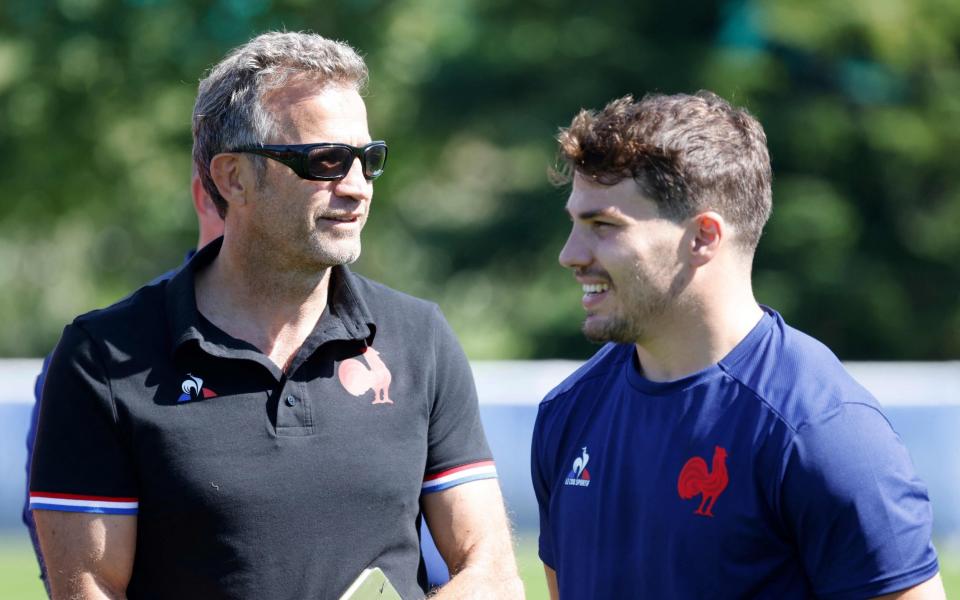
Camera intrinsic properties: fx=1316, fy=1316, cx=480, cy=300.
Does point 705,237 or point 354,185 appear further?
point 354,185

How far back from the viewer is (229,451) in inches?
124

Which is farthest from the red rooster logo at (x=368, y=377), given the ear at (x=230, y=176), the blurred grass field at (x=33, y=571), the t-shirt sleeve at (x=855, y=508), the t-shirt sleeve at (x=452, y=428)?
the blurred grass field at (x=33, y=571)

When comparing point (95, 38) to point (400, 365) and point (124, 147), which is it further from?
point (400, 365)

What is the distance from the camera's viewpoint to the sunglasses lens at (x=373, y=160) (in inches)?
135

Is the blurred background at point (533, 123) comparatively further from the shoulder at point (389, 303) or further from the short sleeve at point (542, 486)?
the short sleeve at point (542, 486)

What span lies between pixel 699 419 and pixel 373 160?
3.83 ft

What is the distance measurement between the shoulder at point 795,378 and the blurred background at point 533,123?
48.7ft

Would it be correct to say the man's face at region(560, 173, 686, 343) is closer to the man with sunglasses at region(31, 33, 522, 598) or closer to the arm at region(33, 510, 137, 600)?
the man with sunglasses at region(31, 33, 522, 598)

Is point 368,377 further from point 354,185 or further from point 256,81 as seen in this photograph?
point 256,81

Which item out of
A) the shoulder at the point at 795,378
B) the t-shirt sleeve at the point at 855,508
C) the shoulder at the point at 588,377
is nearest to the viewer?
the t-shirt sleeve at the point at 855,508

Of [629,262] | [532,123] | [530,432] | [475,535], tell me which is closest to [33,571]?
[530,432]

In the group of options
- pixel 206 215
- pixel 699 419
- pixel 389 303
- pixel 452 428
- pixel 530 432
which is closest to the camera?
pixel 699 419

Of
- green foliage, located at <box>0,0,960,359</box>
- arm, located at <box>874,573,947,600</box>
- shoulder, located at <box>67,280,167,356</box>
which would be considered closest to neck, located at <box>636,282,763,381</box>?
arm, located at <box>874,573,947,600</box>

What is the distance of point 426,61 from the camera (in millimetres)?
20406
